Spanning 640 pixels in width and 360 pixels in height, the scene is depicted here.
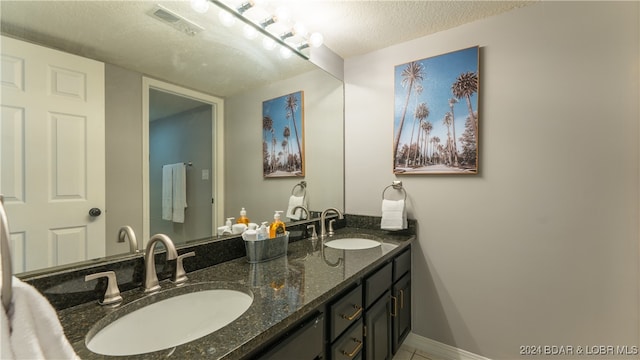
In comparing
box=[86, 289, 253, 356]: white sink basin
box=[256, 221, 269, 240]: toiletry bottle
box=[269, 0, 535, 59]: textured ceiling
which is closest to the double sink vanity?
box=[86, 289, 253, 356]: white sink basin

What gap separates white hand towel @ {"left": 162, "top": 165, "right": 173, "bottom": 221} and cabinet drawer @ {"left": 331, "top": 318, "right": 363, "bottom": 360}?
2.85 ft

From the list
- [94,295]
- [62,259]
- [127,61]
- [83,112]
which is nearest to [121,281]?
[94,295]

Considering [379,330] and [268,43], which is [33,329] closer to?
[379,330]

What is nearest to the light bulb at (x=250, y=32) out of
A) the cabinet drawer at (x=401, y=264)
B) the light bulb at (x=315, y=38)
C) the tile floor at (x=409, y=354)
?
the light bulb at (x=315, y=38)

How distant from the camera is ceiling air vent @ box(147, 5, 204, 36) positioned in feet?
3.57

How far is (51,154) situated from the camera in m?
0.82

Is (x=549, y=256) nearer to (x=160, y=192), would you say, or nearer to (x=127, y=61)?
(x=160, y=192)

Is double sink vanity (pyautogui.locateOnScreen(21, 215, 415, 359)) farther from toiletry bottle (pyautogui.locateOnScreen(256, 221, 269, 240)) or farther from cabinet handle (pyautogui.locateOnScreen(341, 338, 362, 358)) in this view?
toiletry bottle (pyautogui.locateOnScreen(256, 221, 269, 240))

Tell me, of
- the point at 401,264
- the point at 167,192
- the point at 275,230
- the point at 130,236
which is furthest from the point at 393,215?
the point at 130,236

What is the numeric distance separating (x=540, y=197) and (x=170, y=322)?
74.2 inches

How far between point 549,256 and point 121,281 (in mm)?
2043

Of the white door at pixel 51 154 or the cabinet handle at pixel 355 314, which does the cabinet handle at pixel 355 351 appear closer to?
the cabinet handle at pixel 355 314

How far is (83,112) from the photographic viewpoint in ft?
2.93

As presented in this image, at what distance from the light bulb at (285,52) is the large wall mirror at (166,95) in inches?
1.1
